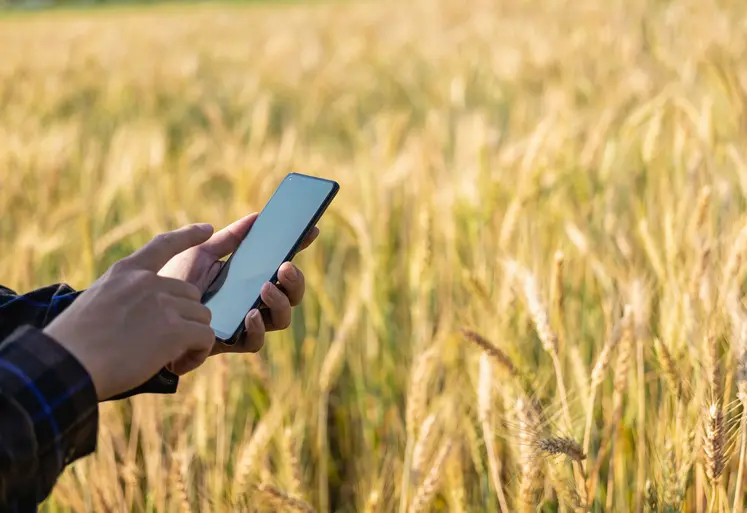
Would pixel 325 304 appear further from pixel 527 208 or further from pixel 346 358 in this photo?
pixel 527 208

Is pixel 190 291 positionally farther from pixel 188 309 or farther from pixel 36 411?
pixel 36 411

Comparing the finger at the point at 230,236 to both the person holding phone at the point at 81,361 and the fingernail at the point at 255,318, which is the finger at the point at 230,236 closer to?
the fingernail at the point at 255,318

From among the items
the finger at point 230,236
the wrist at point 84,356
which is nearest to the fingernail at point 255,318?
the finger at point 230,236

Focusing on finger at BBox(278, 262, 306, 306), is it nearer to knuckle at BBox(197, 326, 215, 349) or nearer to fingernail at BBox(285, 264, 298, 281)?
fingernail at BBox(285, 264, 298, 281)

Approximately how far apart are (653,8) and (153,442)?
4.05m

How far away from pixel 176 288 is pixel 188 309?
0.02 m

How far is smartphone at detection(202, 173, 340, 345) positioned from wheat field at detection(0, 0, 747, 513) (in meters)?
0.17

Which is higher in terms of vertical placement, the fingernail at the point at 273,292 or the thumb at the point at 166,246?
the thumb at the point at 166,246

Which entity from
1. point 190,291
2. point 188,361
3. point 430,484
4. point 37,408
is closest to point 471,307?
point 430,484

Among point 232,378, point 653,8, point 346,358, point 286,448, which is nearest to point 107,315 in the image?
point 286,448

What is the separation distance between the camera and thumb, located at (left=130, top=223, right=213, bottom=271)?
1.93 feet

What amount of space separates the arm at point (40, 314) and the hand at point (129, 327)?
0.54 feet

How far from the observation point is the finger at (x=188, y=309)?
54cm

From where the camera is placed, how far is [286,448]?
0.86m
